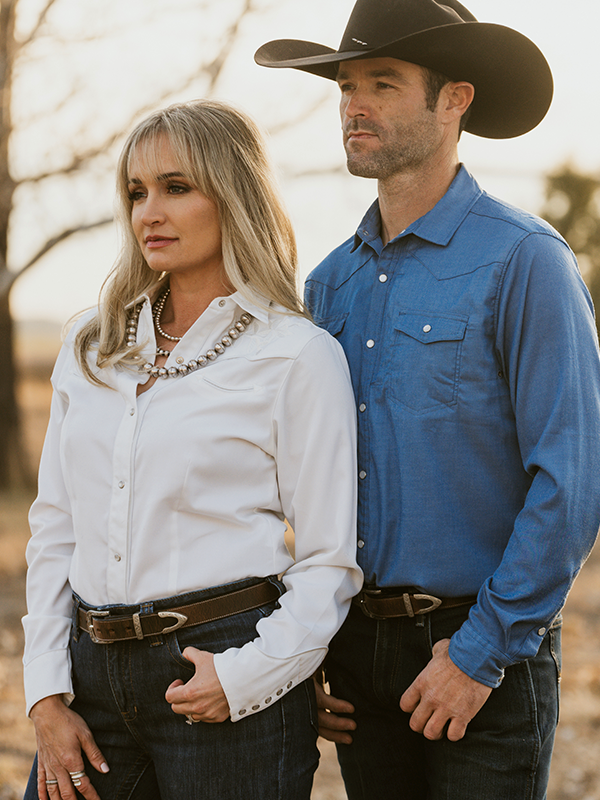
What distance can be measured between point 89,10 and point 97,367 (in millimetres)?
6975

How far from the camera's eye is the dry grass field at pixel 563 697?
12.9 feet

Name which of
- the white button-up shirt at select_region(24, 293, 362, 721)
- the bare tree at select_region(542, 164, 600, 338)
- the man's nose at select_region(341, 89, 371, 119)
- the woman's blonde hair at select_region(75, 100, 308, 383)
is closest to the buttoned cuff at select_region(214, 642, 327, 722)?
the white button-up shirt at select_region(24, 293, 362, 721)

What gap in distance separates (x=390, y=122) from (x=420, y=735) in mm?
1557

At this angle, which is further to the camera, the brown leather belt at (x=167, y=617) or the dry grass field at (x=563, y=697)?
the dry grass field at (x=563, y=697)

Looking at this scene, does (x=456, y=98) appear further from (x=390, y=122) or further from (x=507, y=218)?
(x=507, y=218)

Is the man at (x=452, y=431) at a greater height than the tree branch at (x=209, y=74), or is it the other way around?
the tree branch at (x=209, y=74)

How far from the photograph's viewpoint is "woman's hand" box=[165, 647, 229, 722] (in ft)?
5.82

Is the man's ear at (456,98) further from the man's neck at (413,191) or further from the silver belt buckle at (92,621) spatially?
the silver belt buckle at (92,621)

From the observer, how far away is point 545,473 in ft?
5.90

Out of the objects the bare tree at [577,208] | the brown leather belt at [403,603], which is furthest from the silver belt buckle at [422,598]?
the bare tree at [577,208]

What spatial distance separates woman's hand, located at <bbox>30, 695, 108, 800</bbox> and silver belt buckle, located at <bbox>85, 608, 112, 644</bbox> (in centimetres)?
21

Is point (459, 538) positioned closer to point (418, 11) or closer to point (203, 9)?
point (418, 11)

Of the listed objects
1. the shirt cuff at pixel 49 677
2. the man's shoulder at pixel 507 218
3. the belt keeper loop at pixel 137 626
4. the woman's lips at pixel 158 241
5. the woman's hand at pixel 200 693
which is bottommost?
the shirt cuff at pixel 49 677

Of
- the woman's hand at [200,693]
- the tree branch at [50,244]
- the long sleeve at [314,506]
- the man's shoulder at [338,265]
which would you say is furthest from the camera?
the tree branch at [50,244]
